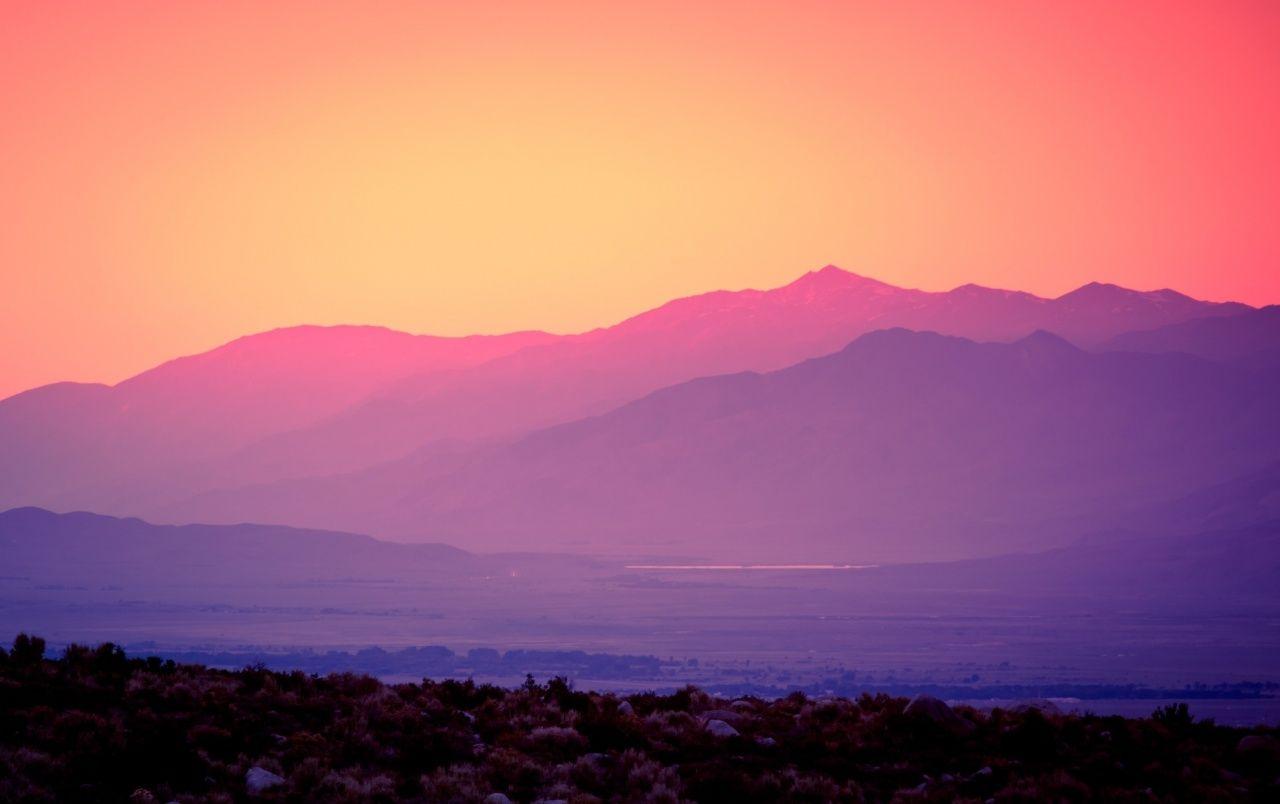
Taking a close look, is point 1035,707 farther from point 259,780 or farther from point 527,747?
point 259,780

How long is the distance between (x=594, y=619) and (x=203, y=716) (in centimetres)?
16867

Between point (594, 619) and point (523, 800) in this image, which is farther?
point (594, 619)

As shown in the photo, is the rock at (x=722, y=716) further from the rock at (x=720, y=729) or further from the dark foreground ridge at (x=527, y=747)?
the rock at (x=720, y=729)

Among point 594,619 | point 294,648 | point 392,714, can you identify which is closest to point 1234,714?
point 392,714

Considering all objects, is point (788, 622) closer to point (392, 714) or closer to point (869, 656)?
point (869, 656)

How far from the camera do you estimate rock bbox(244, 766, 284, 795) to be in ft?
59.9

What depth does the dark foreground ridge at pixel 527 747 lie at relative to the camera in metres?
18.5

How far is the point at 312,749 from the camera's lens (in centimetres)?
1981

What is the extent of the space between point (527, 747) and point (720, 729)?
113 inches

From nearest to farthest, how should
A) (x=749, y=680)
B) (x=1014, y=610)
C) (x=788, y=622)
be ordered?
(x=749, y=680) < (x=788, y=622) < (x=1014, y=610)

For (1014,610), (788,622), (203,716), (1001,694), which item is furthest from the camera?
(1014,610)

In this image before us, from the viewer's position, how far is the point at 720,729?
2175 centimetres

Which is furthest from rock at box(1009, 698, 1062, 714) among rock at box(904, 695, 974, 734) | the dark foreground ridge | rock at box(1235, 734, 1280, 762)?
rock at box(1235, 734, 1280, 762)

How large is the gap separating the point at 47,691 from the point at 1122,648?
463 ft
